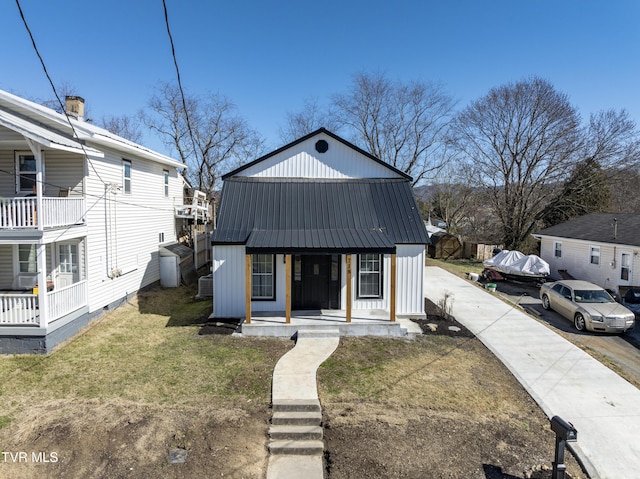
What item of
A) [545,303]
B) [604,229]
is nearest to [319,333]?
[545,303]

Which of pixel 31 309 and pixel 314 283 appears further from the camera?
pixel 314 283

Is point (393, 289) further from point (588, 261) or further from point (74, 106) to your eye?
point (588, 261)

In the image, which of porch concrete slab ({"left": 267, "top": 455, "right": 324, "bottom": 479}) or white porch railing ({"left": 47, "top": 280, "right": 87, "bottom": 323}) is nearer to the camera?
porch concrete slab ({"left": 267, "top": 455, "right": 324, "bottom": 479})

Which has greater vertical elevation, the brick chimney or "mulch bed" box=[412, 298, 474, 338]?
the brick chimney

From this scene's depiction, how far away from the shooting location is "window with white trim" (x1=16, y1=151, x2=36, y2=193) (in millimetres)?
11625

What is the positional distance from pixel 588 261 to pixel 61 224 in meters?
24.4

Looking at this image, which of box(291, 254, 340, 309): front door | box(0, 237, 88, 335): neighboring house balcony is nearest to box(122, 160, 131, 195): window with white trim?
box(0, 237, 88, 335): neighboring house balcony

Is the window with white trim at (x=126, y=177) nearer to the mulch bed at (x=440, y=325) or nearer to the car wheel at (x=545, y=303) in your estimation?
the mulch bed at (x=440, y=325)

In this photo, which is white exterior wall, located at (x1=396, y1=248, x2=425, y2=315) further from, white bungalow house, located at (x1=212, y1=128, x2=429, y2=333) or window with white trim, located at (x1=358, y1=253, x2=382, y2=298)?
window with white trim, located at (x1=358, y1=253, x2=382, y2=298)

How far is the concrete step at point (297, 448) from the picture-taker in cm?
621

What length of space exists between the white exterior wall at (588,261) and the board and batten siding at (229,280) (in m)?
17.7

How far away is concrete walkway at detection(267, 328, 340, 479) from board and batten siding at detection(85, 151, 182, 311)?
7.41m

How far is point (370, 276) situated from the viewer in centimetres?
1280

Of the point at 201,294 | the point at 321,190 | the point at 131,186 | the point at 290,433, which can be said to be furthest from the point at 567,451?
the point at 131,186
